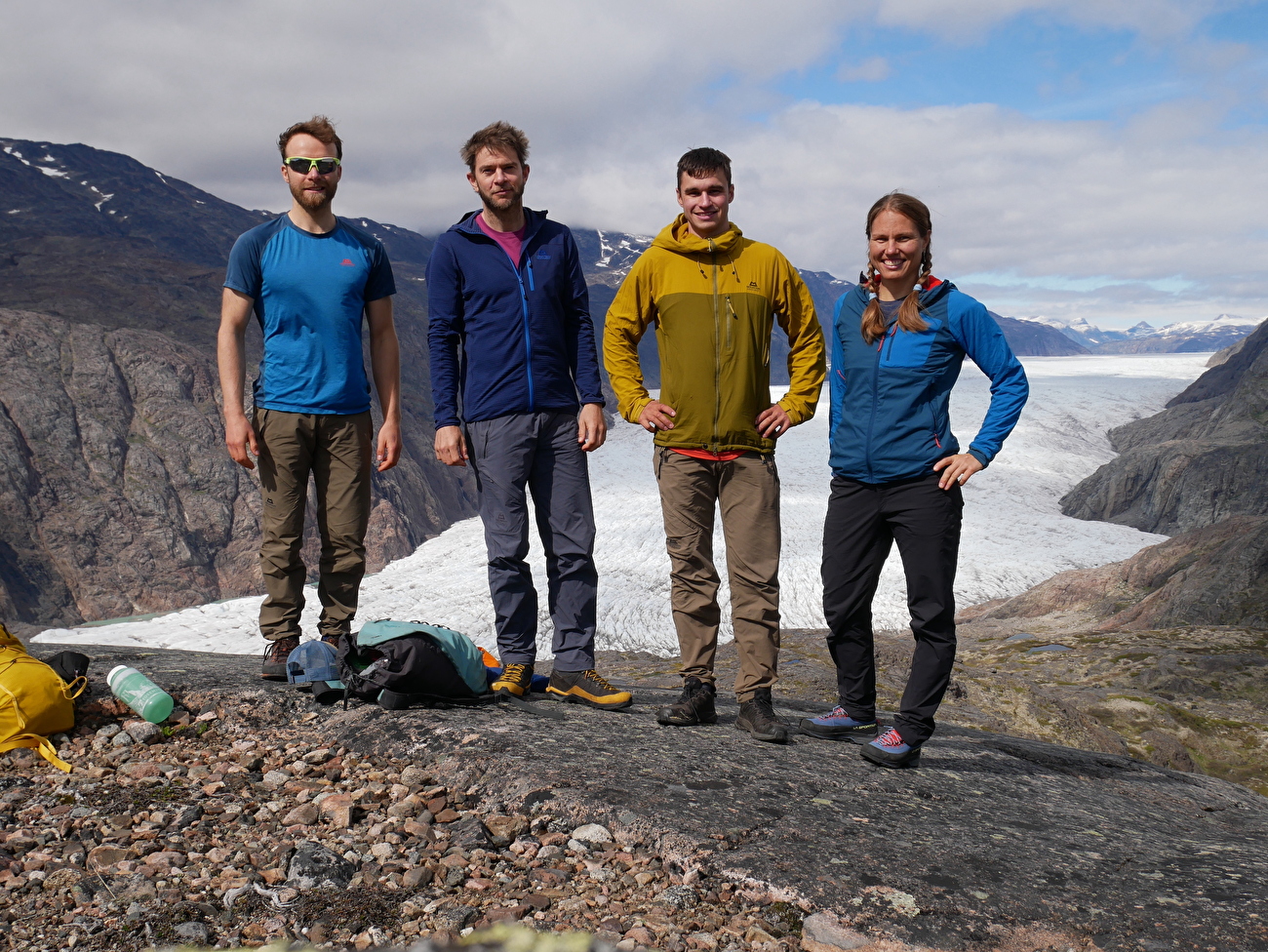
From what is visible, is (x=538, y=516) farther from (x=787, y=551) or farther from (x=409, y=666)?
(x=787, y=551)

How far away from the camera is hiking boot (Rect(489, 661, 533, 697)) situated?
17.9ft

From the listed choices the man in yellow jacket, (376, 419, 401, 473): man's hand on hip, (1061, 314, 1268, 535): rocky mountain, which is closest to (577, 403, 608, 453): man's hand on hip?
the man in yellow jacket

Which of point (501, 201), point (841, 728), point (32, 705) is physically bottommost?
point (841, 728)

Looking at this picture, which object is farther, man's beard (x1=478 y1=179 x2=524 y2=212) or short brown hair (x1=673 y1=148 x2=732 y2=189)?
man's beard (x1=478 y1=179 x2=524 y2=212)

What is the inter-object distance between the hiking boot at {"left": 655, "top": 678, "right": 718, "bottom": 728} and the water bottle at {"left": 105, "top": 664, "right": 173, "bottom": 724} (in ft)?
8.85

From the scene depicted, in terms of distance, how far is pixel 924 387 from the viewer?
4516 millimetres

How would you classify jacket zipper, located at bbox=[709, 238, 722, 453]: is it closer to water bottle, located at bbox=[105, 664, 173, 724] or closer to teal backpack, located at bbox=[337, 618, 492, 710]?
teal backpack, located at bbox=[337, 618, 492, 710]

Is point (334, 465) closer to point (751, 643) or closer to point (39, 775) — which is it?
point (39, 775)

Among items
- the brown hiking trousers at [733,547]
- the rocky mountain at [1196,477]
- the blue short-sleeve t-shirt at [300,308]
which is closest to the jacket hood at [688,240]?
the brown hiking trousers at [733,547]

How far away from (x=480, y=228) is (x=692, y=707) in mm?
3062

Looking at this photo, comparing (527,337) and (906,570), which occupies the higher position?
(527,337)

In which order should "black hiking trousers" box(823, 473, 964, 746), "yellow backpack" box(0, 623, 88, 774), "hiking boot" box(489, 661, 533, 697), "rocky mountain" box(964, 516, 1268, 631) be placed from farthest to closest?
"rocky mountain" box(964, 516, 1268, 631), "hiking boot" box(489, 661, 533, 697), "black hiking trousers" box(823, 473, 964, 746), "yellow backpack" box(0, 623, 88, 774)

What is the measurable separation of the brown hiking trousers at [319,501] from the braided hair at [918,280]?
10.0ft

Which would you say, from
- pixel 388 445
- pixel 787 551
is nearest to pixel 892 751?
pixel 388 445
